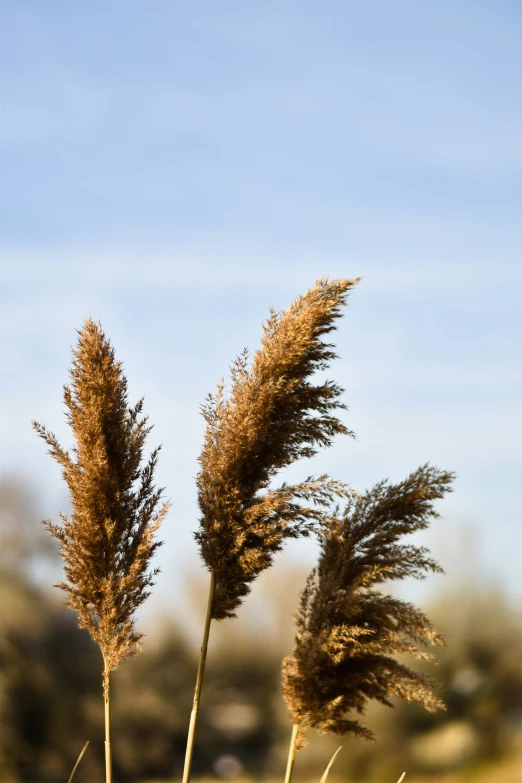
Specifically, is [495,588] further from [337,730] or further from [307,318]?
Result: [307,318]

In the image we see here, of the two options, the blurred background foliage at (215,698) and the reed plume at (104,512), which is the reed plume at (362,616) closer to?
the reed plume at (104,512)

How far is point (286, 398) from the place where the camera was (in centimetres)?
338

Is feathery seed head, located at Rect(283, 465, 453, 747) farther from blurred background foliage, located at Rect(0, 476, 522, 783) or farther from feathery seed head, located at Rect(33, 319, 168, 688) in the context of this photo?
blurred background foliage, located at Rect(0, 476, 522, 783)

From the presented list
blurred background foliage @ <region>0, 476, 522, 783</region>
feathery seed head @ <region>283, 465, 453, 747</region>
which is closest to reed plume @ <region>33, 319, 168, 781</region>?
feathery seed head @ <region>283, 465, 453, 747</region>

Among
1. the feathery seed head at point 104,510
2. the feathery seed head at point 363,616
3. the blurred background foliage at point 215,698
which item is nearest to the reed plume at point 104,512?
the feathery seed head at point 104,510

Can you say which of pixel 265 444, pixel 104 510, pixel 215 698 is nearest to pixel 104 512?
pixel 104 510

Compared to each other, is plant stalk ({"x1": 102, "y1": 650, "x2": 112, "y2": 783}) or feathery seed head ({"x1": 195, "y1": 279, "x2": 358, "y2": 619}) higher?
feathery seed head ({"x1": 195, "y1": 279, "x2": 358, "y2": 619})

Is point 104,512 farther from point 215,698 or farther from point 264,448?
point 215,698

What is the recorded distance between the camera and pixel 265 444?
3393 mm

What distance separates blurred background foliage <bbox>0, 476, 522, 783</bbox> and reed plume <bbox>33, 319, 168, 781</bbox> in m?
3.65

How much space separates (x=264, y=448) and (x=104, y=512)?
73cm

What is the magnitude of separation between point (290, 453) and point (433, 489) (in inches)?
27.5

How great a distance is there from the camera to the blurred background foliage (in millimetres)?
6906

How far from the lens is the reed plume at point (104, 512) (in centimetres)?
336
